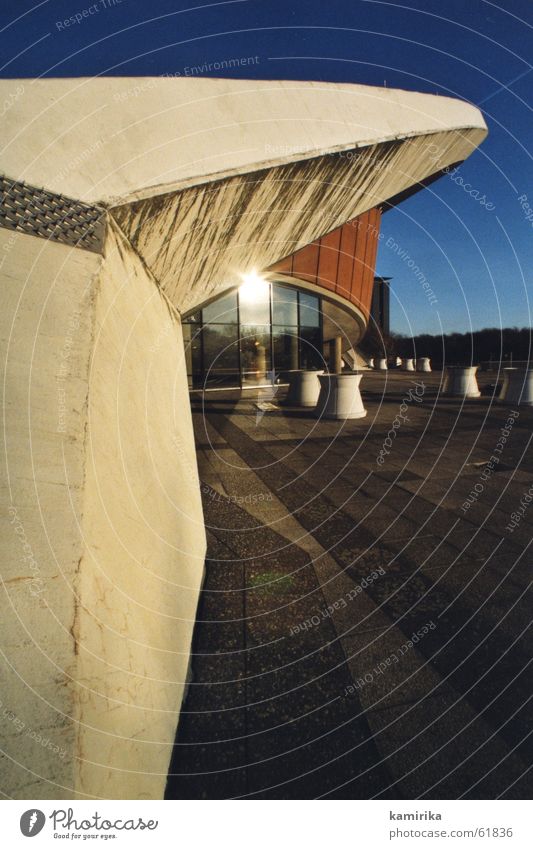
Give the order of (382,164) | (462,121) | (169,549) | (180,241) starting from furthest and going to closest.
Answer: (462,121), (382,164), (180,241), (169,549)

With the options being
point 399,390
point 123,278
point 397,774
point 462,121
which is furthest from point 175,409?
point 399,390

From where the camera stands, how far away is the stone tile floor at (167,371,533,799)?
5.84 ft

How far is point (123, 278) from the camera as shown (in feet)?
7.32

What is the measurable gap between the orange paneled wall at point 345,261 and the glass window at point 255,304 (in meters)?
1.38

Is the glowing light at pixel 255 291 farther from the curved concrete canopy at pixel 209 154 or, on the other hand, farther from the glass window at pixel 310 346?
the curved concrete canopy at pixel 209 154

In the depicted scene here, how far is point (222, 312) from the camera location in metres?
17.4

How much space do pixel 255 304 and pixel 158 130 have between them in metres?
15.9

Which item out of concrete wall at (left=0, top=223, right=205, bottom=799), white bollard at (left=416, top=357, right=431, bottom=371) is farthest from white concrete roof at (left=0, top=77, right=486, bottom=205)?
white bollard at (left=416, top=357, right=431, bottom=371)

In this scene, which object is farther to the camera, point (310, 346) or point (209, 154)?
point (310, 346)

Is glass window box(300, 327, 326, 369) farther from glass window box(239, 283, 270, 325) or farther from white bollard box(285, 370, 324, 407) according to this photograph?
white bollard box(285, 370, 324, 407)

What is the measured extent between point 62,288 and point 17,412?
644 millimetres

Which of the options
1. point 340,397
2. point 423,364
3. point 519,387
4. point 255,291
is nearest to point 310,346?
point 255,291

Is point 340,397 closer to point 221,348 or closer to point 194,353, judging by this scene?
point 221,348

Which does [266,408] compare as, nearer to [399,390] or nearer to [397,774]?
[399,390]
